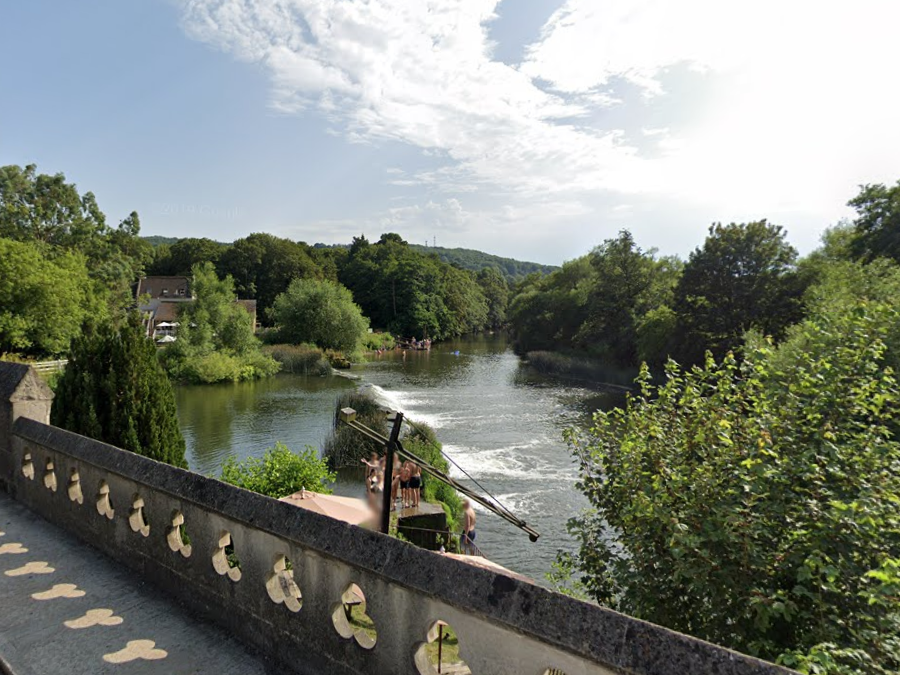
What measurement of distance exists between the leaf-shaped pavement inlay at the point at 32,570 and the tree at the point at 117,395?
5.23m

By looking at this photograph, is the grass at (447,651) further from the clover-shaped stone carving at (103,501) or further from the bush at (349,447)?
the bush at (349,447)

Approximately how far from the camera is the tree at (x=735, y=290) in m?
38.3

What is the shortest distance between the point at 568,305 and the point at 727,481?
64073mm

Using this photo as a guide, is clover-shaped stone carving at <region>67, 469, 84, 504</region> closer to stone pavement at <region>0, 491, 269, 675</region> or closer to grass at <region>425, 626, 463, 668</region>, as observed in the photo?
stone pavement at <region>0, 491, 269, 675</region>

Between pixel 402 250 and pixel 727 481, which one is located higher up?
pixel 402 250

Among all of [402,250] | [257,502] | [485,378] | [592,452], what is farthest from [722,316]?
[402,250]

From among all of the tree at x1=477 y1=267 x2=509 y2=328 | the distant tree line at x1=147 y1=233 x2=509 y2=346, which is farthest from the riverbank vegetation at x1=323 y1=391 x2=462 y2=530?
the tree at x1=477 y1=267 x2=509 y2=328

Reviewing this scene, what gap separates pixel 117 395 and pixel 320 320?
50.3 metres

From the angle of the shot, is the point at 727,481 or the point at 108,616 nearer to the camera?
the point at 108,616

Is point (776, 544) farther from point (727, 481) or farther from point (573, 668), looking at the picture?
point (573, 668)

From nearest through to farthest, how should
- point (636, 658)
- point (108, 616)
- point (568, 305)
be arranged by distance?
point (636, 658)
point (108, 616)
point (568, 305)

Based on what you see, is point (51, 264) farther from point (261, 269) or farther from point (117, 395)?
point (261, 269)

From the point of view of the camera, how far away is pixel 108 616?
4457 millimetres

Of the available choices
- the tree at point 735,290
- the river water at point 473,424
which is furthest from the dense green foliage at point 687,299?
the river water at point 473,424
